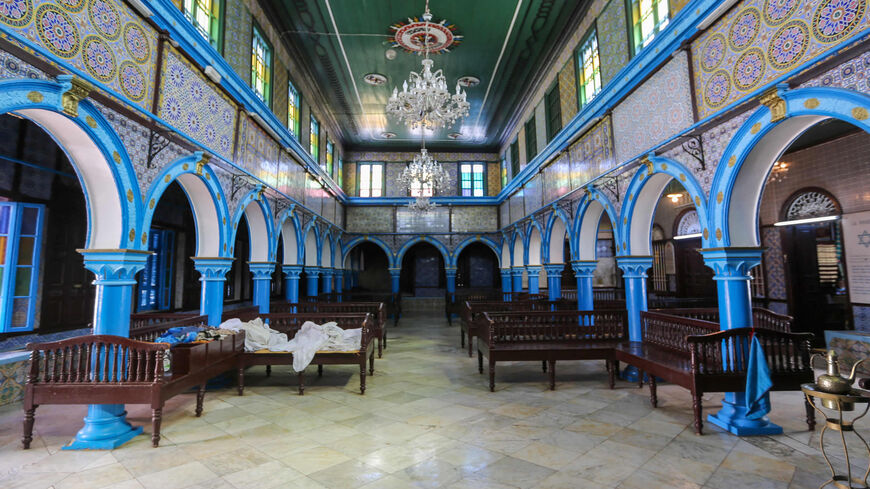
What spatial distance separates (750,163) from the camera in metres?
4.49

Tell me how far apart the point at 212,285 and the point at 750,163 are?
784 centimetres

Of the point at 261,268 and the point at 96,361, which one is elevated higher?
the point at 261,268

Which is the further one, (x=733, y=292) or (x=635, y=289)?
(x=635, y=289)

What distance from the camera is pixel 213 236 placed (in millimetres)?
6750

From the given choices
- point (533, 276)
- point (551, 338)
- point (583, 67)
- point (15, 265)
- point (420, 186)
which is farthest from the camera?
point (533, 276)

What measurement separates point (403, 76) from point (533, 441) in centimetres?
994

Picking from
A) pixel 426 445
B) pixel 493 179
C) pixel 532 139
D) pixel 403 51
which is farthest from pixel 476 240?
pixel 426 445

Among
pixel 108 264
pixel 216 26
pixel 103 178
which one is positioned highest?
pixel 216 26

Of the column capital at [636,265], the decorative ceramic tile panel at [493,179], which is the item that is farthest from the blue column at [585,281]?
the decorative ceramic tile panel at [493,179]

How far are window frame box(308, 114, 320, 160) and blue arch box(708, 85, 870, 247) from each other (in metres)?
10.2

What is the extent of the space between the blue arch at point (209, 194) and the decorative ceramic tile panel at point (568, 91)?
24.1 ft

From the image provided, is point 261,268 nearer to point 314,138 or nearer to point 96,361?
point 96,361

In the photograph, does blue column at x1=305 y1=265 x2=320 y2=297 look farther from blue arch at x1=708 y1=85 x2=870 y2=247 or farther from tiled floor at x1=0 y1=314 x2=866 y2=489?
blue arch at x1=708 y1=85 x2=870 y2=247

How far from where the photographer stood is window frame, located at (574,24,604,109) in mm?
7898
